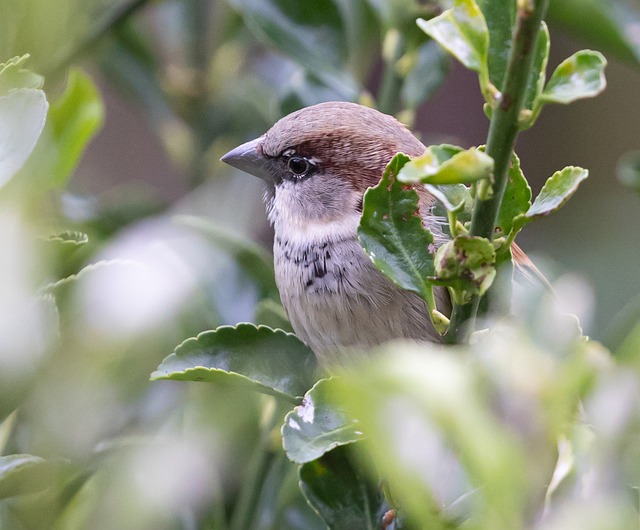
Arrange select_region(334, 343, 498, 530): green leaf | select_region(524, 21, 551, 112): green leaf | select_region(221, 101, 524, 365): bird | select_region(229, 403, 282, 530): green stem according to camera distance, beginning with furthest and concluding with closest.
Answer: select_region(221, 101, 524, 365): bird < select_region(229, 403, 282, 530): green stem < select_region(524, 21, 551, 112): green leaf < select_region(334, 343, 498, 530): green leaf

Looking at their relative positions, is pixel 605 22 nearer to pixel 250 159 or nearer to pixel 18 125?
pixel 250 159

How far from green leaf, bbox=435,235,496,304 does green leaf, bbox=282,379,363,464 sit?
0.17 m

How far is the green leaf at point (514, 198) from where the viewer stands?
85 centimetres

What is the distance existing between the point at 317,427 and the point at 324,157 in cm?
74

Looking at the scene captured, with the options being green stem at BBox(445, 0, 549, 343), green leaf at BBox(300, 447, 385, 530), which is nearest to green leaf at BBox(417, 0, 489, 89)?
green stem at BBox(445, 0, 549, 343)

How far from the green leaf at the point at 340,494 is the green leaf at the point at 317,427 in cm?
14

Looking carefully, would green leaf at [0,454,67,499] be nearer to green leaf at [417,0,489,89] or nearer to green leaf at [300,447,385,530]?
green leaf at [300,447,385,530]

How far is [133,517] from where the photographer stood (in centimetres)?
99

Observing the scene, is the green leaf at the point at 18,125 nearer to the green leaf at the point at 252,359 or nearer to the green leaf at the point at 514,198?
the green leaf at the point at 252,359

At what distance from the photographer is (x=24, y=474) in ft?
2.92

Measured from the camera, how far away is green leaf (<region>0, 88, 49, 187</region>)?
825 millimetres

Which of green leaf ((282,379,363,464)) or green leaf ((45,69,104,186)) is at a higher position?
green leaf ((45,69,104,186))

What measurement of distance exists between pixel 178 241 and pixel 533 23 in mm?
861

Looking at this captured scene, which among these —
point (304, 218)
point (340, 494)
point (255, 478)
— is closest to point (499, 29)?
point (340, 494)
